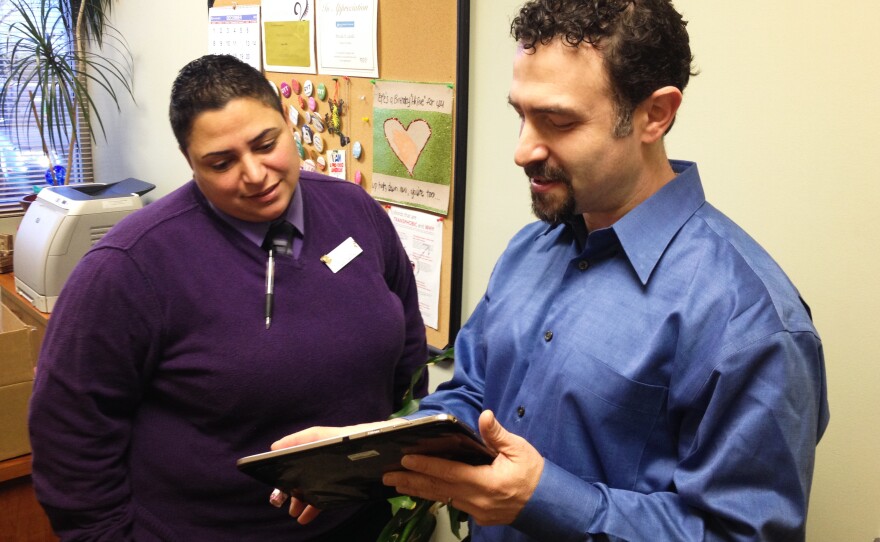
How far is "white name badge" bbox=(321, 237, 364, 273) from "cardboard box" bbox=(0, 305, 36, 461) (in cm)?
91

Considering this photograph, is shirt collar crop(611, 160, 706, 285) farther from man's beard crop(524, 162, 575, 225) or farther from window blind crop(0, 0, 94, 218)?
window blind crop(0, 0, 94, 218)

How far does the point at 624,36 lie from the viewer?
872mm

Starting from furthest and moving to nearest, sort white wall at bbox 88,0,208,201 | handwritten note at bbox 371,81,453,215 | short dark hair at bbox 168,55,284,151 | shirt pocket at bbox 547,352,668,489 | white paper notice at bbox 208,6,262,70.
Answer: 1. white wall at bbox 88,0,208,201
2. white paper notice at bbox 208,6,262,70
3. handwritten note at bbox 371,81,453,215
4. short dark hair at bbox 168,55,284,151
5. shirt pocket at bbox 547,352,668,489

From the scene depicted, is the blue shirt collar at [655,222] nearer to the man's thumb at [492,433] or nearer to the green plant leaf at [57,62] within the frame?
the man's thumb at [492,433]

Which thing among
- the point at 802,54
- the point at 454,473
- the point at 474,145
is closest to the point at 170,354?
the point at 454,473

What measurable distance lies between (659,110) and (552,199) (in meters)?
0.18

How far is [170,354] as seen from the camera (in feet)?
4.01

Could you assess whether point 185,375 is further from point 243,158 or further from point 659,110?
point 659,110

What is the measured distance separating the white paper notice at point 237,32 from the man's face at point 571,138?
1.84 metres

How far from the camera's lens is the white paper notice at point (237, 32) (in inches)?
98.7

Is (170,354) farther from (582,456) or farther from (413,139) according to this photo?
(413,139)

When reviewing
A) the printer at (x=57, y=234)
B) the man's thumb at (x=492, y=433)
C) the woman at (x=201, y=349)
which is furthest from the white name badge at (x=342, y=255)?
the printer at (x=57, y=234)

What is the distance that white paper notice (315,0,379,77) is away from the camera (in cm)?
198

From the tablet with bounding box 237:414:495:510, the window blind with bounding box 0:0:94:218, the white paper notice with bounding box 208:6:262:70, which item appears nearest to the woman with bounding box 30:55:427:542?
the tablet with bounding box 237:414:495:510
